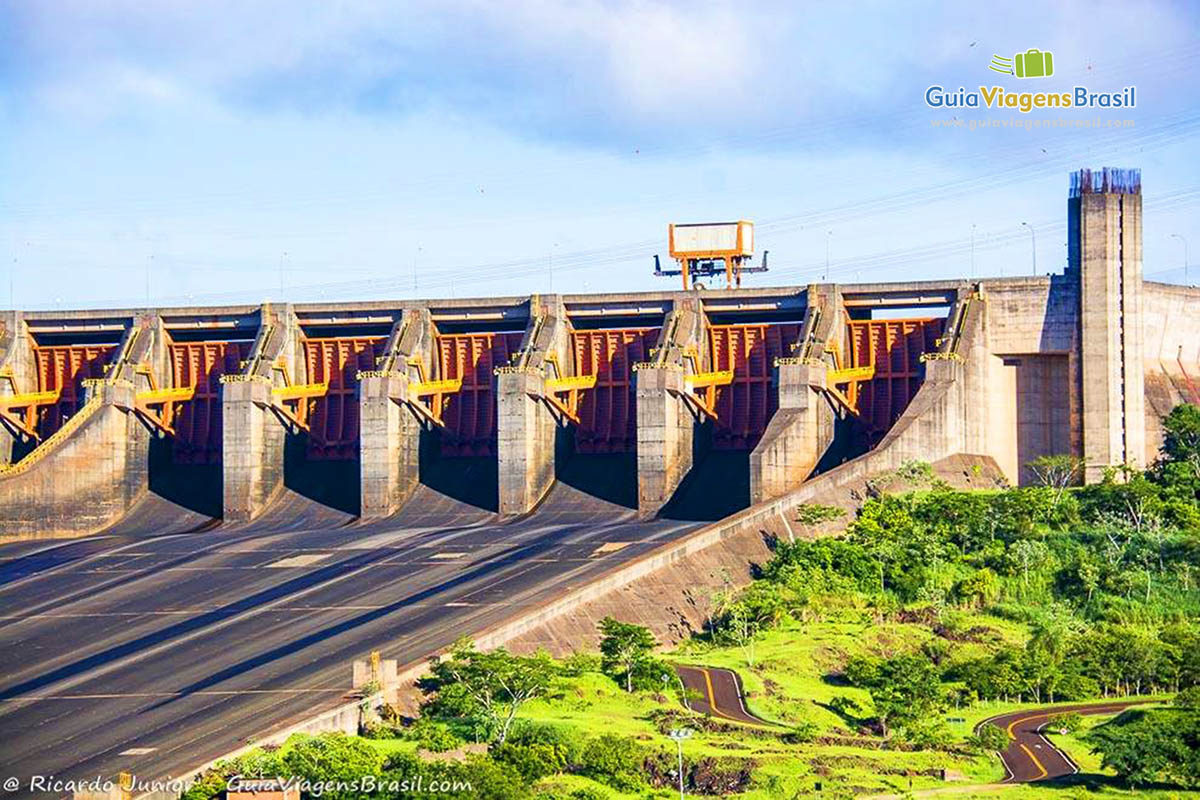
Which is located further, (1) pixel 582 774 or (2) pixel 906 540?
(2) pixel 906 540

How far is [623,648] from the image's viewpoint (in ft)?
273

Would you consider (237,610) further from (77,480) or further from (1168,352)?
(1168,352)

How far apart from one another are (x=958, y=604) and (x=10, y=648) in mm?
40219

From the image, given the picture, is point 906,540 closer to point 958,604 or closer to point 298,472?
point 958,604

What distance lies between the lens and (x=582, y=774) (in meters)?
70.5

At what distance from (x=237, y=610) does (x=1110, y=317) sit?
150 ft

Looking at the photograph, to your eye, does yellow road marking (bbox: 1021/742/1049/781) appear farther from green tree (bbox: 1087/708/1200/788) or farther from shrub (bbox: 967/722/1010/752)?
green tree (bbox: 1087/708/1200/788)

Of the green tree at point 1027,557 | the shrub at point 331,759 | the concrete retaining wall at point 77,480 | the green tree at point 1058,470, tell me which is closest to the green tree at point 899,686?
the green tree at point 1027,557

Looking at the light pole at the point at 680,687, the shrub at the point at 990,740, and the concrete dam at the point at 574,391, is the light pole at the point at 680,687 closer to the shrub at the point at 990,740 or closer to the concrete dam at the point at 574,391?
the shrub at the point at 990,740

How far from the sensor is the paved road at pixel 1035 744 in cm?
7281

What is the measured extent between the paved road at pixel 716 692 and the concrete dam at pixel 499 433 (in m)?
5.65

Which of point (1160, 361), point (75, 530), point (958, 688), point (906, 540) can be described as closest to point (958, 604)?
point (906, 540)

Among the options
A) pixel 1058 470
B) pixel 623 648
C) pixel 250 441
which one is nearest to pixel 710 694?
pixel 623 648

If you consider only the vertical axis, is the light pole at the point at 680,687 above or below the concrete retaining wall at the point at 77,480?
below
